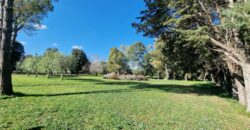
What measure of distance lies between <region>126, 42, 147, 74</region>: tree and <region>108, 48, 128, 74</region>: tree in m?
2.56

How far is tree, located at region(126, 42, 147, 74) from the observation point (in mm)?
78438

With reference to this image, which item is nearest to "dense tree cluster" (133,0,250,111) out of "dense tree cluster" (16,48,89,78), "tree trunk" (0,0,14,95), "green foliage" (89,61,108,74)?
"tree trunk" (0,0,14,95)

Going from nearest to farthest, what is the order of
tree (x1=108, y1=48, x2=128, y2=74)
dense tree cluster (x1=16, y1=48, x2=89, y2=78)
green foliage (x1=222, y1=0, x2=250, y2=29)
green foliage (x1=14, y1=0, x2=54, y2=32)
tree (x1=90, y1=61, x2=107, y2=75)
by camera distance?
green foliage (x1=222, y1=0, x2=250, y2=29)
green foliage (x1=14, y1=0, x2=54, y2=32)
dense tree cluster (x1=16, y1=48, x2=89, y2=78)
tree (x1=108, y1=48, x2=128, y2=74)
tree (x1=90, y1=61, x2=107, y2=75)

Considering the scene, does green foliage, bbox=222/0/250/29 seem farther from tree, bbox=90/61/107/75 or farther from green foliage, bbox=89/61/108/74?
tree, bbox=90/61/107/75

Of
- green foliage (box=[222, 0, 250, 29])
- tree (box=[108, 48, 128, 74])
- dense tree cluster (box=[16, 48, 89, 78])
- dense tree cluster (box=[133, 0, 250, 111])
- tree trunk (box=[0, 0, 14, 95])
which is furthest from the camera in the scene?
tree (box=[108, 48, 128, 74])

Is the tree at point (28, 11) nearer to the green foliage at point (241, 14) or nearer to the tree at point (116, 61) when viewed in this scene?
the green foliage at point (241, 14)

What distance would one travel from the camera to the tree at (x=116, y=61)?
76188mm

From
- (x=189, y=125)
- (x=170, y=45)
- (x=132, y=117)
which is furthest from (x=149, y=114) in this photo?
(x=170, y=45)

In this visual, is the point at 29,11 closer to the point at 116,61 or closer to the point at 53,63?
the point at 53,63

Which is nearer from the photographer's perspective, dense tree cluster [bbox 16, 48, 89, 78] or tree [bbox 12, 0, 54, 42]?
tree [bbox 12, 0, 54, 42]

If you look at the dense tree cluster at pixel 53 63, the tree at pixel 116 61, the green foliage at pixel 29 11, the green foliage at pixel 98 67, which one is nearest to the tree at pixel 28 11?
the green foliage at pixel 29 11

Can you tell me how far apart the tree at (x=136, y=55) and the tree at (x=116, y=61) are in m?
2.56

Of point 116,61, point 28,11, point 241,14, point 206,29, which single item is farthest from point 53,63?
point 241,14

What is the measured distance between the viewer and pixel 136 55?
7906 centimetres
